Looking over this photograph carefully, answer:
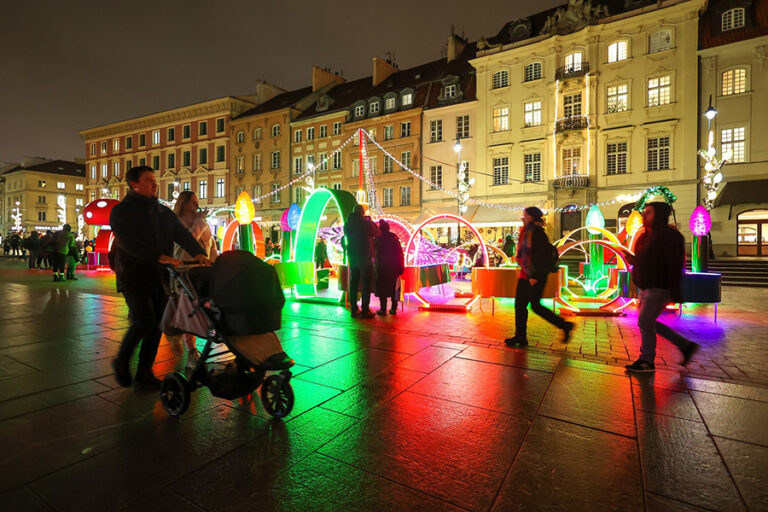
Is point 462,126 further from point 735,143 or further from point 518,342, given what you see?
point 518,342

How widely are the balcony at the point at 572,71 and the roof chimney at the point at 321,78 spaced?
23508 millimetres

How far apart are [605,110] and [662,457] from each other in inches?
1099

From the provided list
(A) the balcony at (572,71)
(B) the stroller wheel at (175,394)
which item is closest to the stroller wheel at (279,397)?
(B) the stroller wheel at (175,394)

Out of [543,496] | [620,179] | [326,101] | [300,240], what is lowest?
[543,496]

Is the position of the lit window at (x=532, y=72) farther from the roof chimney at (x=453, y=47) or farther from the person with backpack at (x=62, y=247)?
the person with backpack at (x=62, y=247)

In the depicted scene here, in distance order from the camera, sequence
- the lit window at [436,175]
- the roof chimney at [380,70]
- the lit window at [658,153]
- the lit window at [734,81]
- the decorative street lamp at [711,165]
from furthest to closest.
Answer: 1. the roof chimney at [380,70]
2. the lit window at [436,175]
3. the lit window at [658,153]
4. the lit window at [734,81]
5. the decorative street lamp at [711,165]

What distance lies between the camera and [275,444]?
109 inches

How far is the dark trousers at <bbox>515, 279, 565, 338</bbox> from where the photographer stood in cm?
537

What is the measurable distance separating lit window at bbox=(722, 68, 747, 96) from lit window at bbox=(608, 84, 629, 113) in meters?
4.54

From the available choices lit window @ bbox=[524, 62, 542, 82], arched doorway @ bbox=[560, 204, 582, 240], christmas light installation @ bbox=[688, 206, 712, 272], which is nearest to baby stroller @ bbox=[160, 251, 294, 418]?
christmas light installation @ bbox=[688, 206, 712, 272]

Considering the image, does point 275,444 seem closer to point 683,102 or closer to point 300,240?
point 300,240

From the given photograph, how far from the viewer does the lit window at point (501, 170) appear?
95.0 ft

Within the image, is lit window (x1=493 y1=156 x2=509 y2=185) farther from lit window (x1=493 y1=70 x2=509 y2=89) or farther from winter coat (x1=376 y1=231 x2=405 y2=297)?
winter coat (x1=376 y1=231 x2=405 y2=297)

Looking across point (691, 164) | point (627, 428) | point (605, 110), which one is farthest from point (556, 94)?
point (627, 428)
